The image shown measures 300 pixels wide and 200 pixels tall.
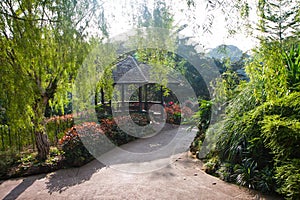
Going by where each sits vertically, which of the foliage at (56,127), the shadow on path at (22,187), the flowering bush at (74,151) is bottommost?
the shadow on path at (22,187)

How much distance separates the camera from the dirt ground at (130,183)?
311 cm

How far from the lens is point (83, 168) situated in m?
4.42

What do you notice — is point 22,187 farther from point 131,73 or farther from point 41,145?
point 131,73

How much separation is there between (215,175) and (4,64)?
3.41 m

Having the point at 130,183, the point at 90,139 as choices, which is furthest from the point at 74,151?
the point at 130,183

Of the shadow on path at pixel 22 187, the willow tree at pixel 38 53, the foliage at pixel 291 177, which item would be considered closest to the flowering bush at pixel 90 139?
the willow tree at pixel 38 53

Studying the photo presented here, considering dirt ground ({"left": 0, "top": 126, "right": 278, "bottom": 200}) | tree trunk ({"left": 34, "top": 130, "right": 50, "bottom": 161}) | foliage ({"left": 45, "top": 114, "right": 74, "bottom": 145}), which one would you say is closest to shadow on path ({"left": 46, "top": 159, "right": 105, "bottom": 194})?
dirt ground ({"left": 0, "top": 126, "right": 278, "bottom": 200})

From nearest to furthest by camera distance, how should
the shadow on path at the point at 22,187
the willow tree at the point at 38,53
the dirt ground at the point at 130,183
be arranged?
1. the willow tree at the point at 38,53
2. the dirt ground at the point at 130,183
3. the shadow on path at the point at 22,187

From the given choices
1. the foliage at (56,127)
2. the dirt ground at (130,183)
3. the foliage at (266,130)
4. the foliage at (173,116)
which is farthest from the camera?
the foliage at (173,116)

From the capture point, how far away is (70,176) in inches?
158

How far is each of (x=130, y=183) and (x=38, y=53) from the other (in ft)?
7.61

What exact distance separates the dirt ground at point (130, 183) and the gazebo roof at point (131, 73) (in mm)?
4041

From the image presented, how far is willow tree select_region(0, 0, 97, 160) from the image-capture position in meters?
2.75

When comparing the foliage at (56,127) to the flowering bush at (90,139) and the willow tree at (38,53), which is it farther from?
the willow tree at (38,53)
